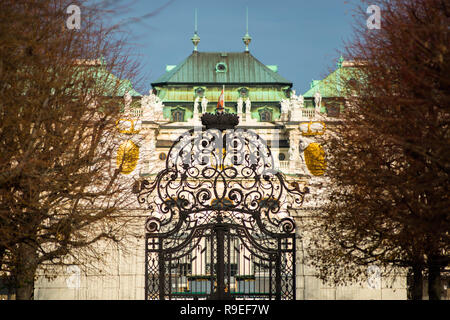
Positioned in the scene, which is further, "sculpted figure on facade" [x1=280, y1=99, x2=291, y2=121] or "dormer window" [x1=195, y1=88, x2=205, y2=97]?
"dormer window" [x1=195, y1=88, x2=205, y2=97]

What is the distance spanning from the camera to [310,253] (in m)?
21.0

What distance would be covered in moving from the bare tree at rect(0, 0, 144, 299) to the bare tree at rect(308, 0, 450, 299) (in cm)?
587

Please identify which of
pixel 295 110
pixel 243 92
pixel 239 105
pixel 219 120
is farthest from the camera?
pixel 243 92

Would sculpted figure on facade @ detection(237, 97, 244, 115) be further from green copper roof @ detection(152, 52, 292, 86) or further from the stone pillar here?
the stone pillar

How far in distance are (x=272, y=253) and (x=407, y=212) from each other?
3.70 metres

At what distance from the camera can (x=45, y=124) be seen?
16891 millimetres

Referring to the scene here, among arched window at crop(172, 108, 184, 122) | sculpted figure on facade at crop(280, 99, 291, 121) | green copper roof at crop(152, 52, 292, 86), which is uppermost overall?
green copper roof at crop(152, 52, 292, 86)

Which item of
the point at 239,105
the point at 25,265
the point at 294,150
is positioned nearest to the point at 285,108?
the point at 239,105

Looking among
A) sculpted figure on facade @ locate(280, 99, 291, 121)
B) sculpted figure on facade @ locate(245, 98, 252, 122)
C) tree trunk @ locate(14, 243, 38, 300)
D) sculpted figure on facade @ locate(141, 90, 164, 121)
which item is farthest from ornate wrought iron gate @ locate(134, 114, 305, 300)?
sculpted figure on facade @ locate(245, 98, 252, 122)

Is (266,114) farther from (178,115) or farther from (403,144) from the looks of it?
(403,144)

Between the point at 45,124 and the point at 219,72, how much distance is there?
65.3 metres

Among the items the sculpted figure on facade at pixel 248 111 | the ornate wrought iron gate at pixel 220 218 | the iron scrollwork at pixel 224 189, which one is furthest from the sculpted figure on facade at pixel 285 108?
the iron scrollwork at pixel 224 189

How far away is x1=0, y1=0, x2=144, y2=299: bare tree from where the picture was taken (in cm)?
1483
